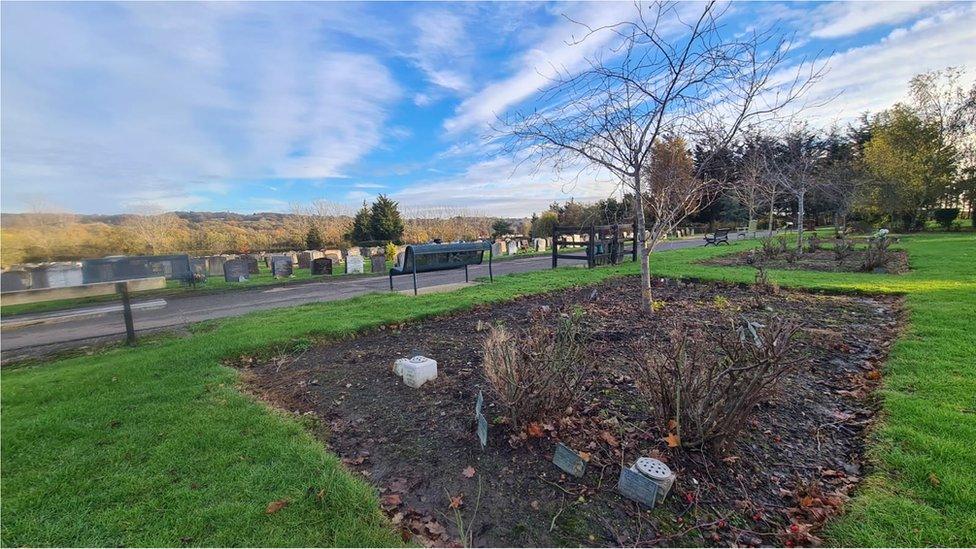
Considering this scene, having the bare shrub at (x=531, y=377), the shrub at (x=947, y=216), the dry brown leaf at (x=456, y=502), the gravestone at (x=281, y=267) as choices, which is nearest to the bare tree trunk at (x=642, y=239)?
the bare shrub at (x=531, y=377)

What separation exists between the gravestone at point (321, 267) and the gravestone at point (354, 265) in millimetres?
835

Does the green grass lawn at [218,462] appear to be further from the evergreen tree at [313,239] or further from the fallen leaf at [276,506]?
the evergreen tree at [313,239]

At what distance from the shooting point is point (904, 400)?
9.96 feet

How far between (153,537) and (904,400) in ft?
16.6

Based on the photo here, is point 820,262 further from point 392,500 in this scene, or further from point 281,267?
point 281,267

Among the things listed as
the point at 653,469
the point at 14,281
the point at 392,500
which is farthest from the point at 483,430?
the point at 14,281

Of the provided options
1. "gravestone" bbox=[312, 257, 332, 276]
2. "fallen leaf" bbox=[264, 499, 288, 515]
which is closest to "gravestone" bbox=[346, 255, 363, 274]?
"gravestone" bbox=[312, 257, 332, 276]

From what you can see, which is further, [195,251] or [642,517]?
[195,251]

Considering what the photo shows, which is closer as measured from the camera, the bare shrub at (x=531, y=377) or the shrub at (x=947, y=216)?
the bare shrub at (x=531, y=377)

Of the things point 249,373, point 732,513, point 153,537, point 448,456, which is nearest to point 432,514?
point 448,456

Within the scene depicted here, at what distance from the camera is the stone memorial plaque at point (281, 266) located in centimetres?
1506

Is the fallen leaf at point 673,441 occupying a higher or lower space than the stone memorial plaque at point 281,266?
lower

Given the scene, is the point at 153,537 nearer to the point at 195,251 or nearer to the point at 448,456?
the point at 448,456

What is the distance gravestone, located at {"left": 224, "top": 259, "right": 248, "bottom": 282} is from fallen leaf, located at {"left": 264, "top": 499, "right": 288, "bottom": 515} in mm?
14416
